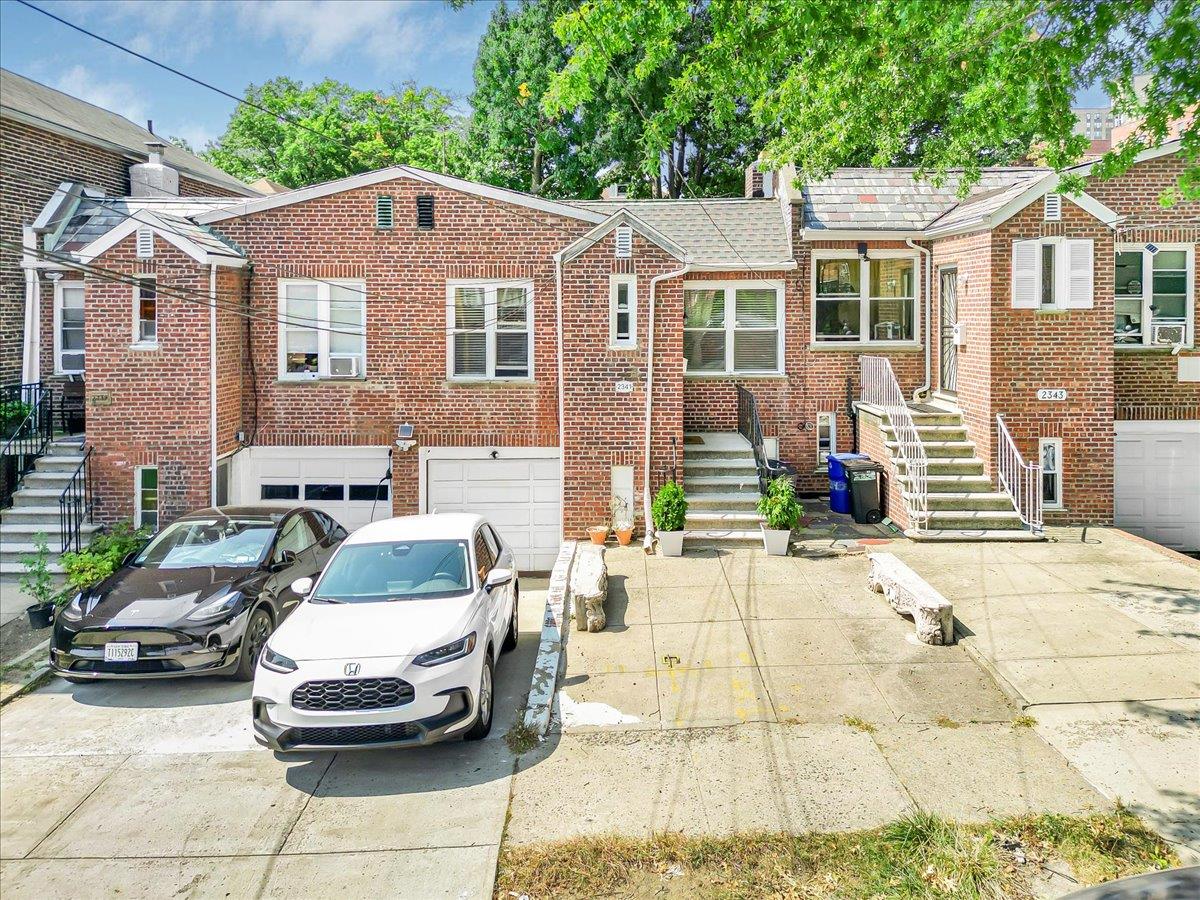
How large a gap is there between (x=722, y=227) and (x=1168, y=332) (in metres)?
7.95

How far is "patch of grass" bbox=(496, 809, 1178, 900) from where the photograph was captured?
19.0 ft

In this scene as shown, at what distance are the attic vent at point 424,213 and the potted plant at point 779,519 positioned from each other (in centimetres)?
700

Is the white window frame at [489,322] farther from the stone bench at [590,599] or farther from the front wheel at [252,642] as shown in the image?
the front wheel at [252,642]

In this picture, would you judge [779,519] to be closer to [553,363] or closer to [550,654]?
[553,363]

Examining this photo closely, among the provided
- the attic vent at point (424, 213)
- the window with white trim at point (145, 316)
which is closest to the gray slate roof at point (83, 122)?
the window with white trim at point (145, 316)

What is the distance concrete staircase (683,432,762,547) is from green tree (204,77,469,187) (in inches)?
872

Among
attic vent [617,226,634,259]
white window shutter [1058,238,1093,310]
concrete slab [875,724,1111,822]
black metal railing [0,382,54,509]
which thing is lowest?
concrete slab [875,724,1111,822]

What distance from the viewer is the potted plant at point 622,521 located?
1454 centimetres

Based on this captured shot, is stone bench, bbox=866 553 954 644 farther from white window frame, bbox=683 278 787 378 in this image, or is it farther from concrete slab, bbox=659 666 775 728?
white window frame, bbox=683 278 787 378

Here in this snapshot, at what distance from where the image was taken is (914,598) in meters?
10.2

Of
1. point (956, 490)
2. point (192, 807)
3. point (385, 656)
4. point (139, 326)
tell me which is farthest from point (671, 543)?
point (139, 326)

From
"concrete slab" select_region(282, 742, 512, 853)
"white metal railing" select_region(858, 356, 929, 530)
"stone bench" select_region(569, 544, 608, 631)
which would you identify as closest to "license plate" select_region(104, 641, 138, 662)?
"concrete slab" select_region(282, 742, 512, 853)

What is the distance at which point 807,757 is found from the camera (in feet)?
24.6

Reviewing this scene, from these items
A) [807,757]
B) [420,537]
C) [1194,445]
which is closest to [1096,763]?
[807,757]
